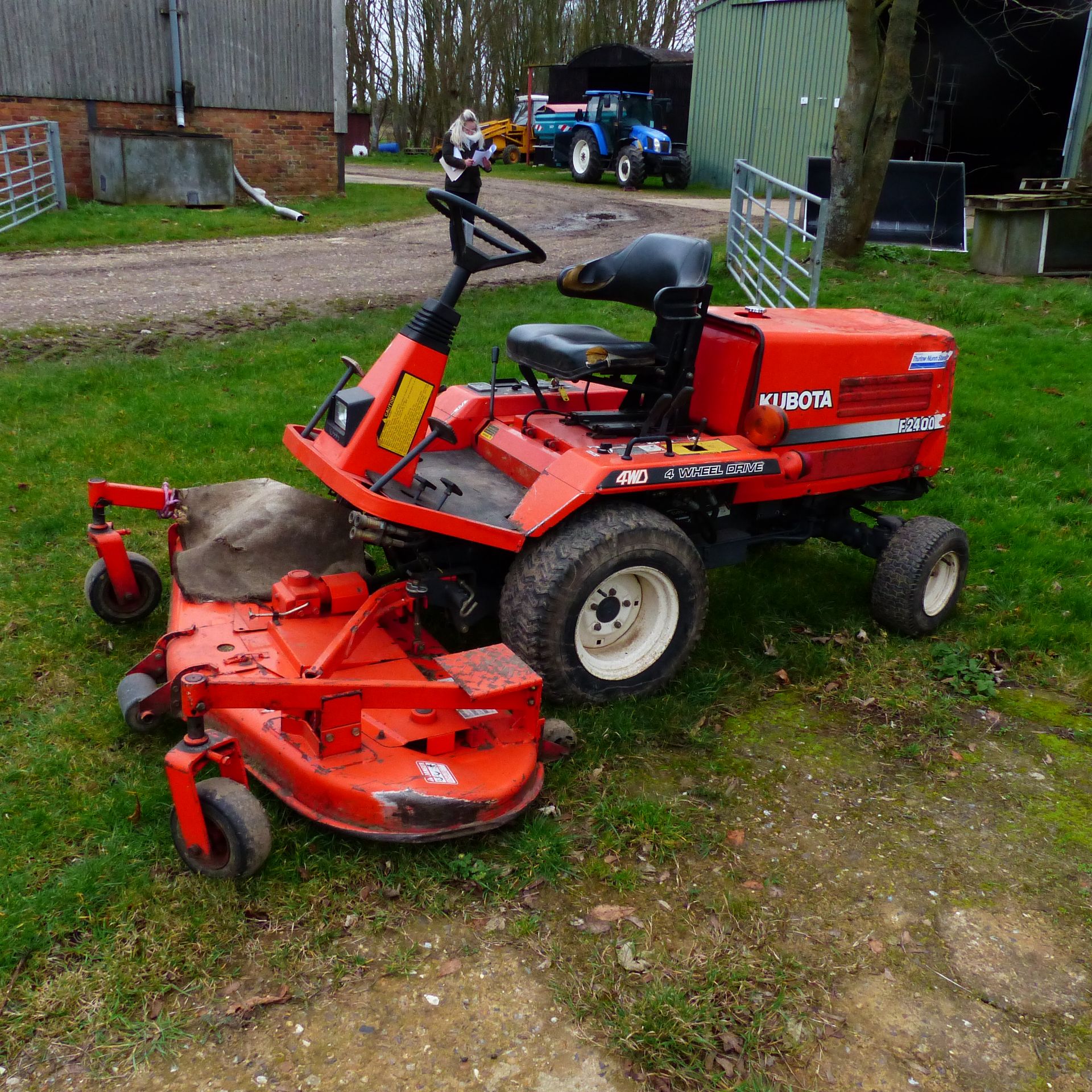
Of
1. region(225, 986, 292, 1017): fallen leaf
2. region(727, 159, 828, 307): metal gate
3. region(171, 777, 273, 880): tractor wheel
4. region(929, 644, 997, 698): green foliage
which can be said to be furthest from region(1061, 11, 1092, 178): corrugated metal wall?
region(225, 986, 292, 1017): fallen leaf

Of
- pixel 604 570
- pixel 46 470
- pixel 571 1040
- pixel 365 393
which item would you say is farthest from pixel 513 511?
pixel 46 470

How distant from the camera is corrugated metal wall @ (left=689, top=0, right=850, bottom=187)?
1978cm

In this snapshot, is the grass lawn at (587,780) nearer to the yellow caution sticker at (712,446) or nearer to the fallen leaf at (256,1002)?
the fallen leaf at (256,1002)

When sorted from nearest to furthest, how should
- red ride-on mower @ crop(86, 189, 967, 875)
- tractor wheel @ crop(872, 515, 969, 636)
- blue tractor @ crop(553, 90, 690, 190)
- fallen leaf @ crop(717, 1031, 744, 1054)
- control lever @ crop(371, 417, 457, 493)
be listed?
fallen leaf @ crop(717, 1031, 744, 1054)
red ride-on mower @ crop(86, 189, 967, 875)
control lever @ crop(371, 417, 457, 493)
tractor wheel @ crop(872, 515, 969, 636)
blue tractor @ crop(553, 90, 690, 190)

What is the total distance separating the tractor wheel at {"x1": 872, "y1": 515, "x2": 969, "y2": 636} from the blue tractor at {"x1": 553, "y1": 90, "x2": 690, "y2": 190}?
682 inches

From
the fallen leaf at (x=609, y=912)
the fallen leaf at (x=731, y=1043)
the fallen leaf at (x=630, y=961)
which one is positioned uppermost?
the fallen leaf at (x=630, y=961)

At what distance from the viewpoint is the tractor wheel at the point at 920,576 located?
4.48 metres

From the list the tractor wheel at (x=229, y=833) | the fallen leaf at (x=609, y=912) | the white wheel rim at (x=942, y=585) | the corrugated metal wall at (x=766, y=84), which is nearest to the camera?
the tractor wheel at (x=229, y=833)

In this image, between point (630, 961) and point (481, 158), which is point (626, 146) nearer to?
point (481, 158)

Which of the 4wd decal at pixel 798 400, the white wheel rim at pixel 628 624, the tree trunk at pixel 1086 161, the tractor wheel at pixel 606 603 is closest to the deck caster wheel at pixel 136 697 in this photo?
the tractor wheel at pixel 606 603

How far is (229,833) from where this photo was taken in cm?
279

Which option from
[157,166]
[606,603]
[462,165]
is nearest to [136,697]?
[606,603]

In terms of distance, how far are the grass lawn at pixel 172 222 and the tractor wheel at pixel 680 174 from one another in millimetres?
6406

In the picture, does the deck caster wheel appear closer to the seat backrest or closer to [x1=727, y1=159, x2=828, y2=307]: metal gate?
the seat backrest
